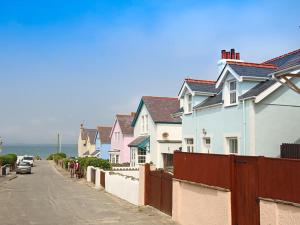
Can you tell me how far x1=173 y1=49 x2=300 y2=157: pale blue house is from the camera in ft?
59.3

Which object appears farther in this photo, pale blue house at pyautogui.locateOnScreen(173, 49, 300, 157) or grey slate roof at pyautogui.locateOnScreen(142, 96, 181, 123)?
grey slate roof at pyautogui.locateOnScreen(142, 96, 181, 123)

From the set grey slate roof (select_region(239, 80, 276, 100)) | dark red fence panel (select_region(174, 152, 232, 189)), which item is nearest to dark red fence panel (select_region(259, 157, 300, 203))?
dark red fence panel (select_region(174, 152, 232, 189))

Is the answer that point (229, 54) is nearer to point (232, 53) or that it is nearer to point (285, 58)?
point (232, 53)

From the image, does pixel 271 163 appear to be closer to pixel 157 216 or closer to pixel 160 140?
pixel 157 216

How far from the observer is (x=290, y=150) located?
1705 centimetres

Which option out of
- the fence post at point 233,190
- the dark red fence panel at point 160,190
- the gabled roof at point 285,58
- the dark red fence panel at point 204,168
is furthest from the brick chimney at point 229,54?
the fence post at point 233,190

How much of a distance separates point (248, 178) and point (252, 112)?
809cm

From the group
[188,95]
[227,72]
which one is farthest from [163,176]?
[188,95]

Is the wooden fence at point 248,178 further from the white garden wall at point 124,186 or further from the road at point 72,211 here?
the white garden wall at point 124,186

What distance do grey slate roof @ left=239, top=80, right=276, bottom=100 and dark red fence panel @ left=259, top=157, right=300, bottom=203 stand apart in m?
8.61

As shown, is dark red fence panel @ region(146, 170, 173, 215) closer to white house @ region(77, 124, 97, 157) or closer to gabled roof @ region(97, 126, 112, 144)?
gabled roof @ region(97, 126, 112, 144)

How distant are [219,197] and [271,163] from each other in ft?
8.32

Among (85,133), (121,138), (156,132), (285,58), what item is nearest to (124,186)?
(285,58)

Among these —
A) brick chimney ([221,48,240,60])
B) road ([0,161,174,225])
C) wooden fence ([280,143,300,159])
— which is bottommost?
road ([0,161,174,225])
